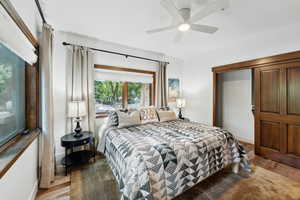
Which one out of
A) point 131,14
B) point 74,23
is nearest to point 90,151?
point 74,23

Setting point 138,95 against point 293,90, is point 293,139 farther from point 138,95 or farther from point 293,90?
point 138,95

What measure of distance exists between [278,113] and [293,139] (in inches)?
20.2

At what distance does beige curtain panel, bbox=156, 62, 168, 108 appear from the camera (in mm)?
3941

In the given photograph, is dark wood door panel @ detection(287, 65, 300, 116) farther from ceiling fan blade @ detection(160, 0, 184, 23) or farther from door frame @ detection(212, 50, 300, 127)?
ceiling fan blade @ detection(160, 0, 184, 23)

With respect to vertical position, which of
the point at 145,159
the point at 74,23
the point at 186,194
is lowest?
the point at 186,194

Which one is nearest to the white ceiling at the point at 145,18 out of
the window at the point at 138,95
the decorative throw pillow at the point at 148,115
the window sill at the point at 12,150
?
the window at the point at 138,95

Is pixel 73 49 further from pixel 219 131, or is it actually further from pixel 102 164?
pixel 219 131

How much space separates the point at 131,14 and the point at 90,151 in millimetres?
2683

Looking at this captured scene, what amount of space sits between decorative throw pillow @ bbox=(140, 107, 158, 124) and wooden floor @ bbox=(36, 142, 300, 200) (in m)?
1.29

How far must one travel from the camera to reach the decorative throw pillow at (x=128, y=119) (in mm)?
2547

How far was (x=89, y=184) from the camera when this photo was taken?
192 centimetres

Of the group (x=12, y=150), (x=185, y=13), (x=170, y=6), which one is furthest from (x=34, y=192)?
(x=185, y=13)

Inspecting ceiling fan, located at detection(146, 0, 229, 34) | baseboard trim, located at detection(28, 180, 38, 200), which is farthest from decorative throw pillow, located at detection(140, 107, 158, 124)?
baseboard trim, located at detection(28, 180, 38, 200)

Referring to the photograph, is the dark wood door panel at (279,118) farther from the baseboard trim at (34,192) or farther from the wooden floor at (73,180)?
the baseboard trim at (34,192)
